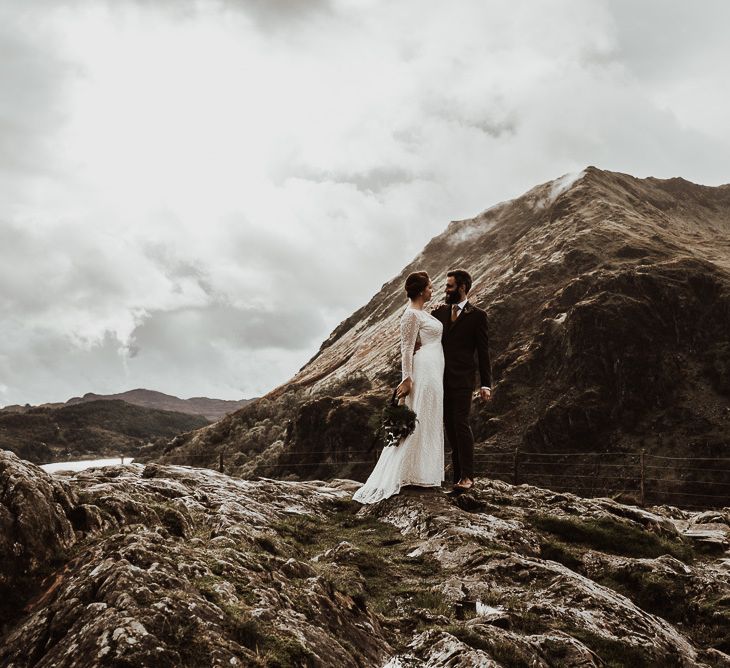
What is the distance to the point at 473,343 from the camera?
8805mm

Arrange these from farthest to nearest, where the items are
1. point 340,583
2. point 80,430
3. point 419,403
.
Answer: point 80,430 < point 419,403 < point 340,583

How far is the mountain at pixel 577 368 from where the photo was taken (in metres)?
44.5

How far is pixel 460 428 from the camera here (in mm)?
8562

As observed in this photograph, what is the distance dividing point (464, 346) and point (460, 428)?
4.15 feet

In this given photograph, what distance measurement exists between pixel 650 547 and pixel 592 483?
112ft

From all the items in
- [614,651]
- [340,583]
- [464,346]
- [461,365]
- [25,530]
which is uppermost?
[464,346]

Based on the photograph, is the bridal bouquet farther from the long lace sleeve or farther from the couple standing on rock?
the long lace sleeve

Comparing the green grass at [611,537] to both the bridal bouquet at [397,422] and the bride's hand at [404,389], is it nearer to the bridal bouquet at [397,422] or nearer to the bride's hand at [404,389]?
the bridal bouquet at [397,422]

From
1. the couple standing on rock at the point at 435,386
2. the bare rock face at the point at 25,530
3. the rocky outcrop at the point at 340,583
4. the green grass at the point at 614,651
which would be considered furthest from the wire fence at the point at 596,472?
the bare rock face at the point at 25,530

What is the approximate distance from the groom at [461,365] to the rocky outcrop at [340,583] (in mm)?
706

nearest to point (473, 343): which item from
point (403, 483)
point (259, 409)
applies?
point (403, 483)

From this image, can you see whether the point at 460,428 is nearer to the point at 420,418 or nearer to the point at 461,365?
the point at 420,418

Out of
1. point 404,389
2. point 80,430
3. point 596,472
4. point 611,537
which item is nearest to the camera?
point 611,537

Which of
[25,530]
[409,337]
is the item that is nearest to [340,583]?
[25,530]
